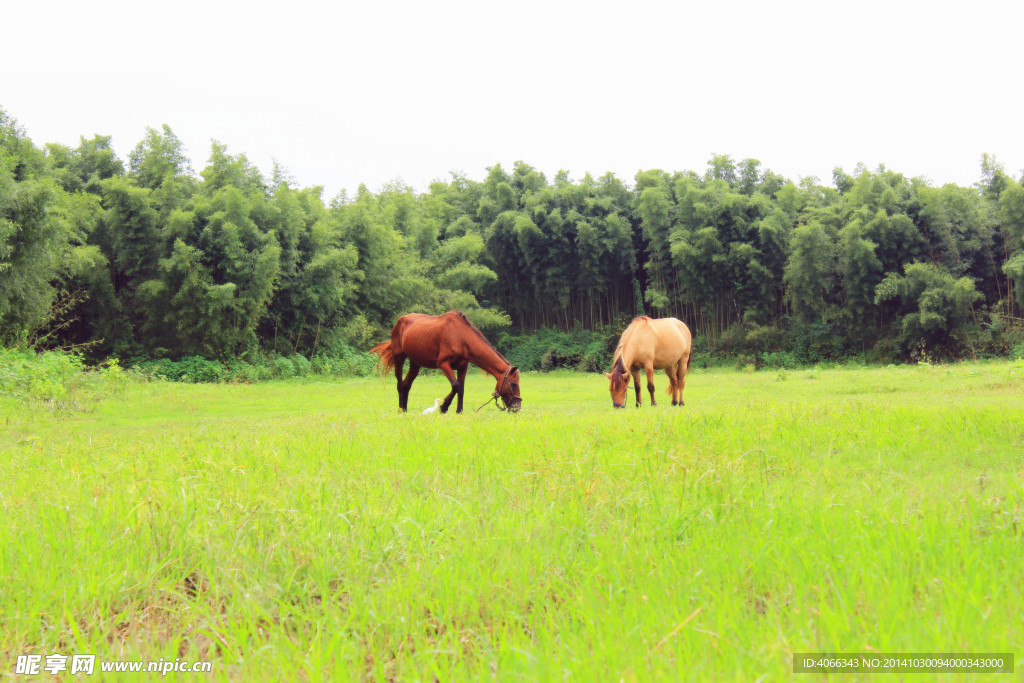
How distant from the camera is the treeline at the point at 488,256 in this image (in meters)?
18.5

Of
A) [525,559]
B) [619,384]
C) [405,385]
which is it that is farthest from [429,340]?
[525,559]

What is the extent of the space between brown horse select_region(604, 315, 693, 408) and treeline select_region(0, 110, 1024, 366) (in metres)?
12.2

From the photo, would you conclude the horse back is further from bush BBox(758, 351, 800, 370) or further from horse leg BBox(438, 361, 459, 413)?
bush BBox(758, 351, 800, 370)

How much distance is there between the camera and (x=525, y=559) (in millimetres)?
2348

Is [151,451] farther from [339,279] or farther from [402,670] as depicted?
[339,279]

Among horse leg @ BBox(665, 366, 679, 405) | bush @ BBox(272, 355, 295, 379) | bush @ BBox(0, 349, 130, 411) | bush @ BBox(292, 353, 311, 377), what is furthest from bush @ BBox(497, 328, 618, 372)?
bush @ BBox(0, 349, 130, 411)

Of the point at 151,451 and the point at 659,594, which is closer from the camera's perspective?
the point at 659,594

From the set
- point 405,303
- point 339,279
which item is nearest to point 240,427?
point 339,279

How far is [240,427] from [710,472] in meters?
5.33

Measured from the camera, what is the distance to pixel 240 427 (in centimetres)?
691

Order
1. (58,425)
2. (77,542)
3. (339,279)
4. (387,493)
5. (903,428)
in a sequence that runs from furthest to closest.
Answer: (339,279), (58,425), (903,428), (387,493), (77,542)

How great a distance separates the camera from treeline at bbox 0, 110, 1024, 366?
730 inches

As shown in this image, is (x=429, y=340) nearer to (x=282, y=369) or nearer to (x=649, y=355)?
(x=649, y=355)

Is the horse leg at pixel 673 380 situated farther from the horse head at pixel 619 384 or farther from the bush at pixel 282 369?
the bush at pixel 282 369
